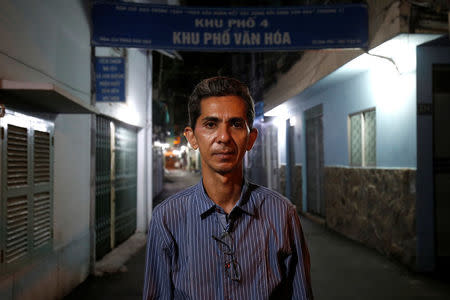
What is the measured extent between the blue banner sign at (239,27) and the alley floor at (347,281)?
12.8 feet

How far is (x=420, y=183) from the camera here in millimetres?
5836

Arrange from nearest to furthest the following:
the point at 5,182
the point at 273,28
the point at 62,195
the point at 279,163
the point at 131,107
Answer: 1. the point at 5,182
2. the point at 62,195
3. the point at 273,28
4. the point at 131,107
5. the point at 279,163

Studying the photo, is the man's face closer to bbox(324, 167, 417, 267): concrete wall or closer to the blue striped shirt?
the blue striped shirt

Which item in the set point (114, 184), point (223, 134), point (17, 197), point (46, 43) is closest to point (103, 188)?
point (114, 184)

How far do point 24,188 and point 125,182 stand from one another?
482 centimetres

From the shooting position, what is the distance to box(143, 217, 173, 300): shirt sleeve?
1735mm

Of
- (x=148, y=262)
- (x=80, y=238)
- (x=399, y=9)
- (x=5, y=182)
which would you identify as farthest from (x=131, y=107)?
(x=148, y=262)

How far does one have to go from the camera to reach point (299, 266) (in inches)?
70.6

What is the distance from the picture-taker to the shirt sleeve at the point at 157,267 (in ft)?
5.69

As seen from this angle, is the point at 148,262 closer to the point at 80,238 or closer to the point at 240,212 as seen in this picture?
the point at 240,212

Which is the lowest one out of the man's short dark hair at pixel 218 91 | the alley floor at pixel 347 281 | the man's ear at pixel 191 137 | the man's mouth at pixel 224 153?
the alley floor at pixel 347 281

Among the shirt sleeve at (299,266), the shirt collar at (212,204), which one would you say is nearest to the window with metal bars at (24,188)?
the shirt collar at (212,204)

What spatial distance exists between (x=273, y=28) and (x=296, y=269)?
4.52 meters

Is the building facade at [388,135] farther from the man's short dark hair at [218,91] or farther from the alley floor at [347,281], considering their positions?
the man's short dark hair at [218,91]
